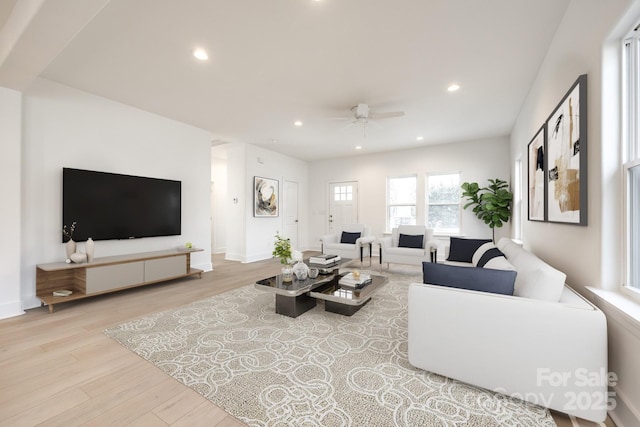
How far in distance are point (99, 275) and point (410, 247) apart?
15.9ft

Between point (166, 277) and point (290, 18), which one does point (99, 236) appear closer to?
point (166, 277)

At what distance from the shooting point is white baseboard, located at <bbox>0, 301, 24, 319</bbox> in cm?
285

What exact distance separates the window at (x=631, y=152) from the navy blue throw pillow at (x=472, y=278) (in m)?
0.54

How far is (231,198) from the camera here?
253 inches

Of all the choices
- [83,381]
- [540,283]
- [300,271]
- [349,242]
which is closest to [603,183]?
[540,283]

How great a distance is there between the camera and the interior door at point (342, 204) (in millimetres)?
7566

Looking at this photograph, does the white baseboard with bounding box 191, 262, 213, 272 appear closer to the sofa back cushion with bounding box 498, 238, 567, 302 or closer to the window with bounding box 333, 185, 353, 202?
the window with bounding box 333, 185, 353, 202

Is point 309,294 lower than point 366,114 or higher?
lower

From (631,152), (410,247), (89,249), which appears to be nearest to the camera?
(631,152)

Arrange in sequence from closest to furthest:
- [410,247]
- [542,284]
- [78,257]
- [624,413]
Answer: [624,413]
[542,284]
[78,257]
[410,247]

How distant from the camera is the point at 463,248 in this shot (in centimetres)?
393

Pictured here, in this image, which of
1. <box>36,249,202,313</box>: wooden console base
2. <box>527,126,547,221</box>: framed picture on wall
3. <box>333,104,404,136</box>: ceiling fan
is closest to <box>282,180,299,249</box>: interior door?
<box>36,249,202,313</box>: wooden console base

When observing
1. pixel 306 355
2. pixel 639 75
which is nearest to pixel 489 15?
pixel 639 75

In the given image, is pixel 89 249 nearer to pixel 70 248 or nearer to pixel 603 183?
pixel 70 248
